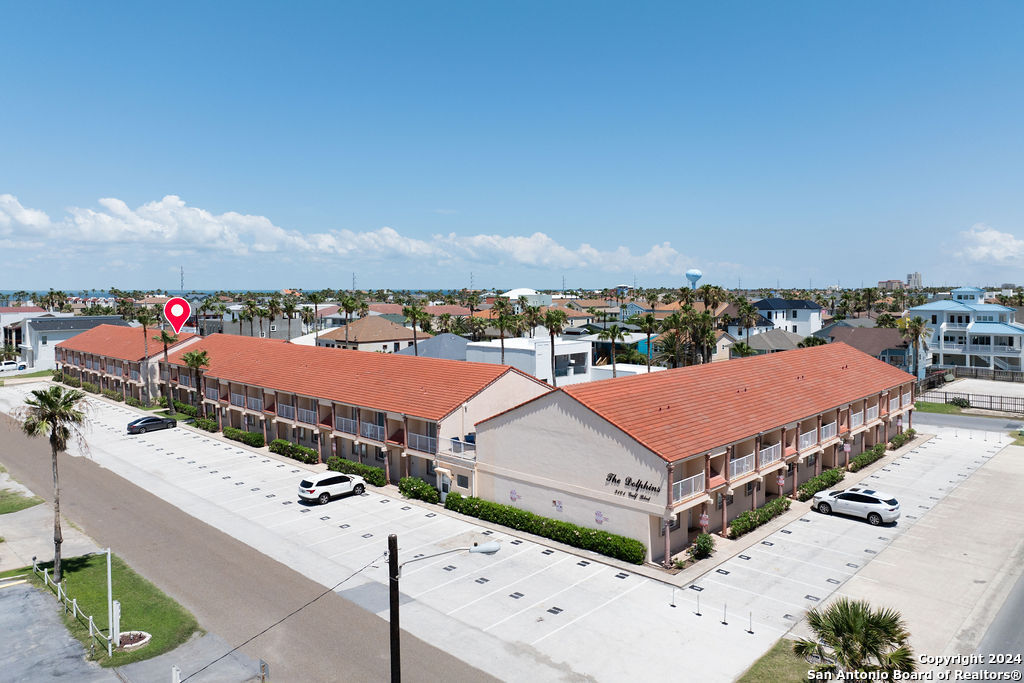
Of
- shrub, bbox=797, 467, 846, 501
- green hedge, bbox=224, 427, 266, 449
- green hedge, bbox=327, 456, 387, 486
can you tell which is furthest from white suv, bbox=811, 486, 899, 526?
green hedge, bbox=224, 427, 266, 449

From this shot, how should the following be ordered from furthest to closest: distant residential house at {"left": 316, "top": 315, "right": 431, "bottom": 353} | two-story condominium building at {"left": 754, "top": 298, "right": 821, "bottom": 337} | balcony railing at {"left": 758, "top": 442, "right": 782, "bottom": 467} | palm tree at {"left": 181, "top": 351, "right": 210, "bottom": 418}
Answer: two-story condominium building at {"left": 754, "top": 298, "right": 821, "bottom": 337}
distant residential house at {"left": 316, "top": 315, "right": 431, "bottom": 353}
palm tree at {"left": 181, "top": 351, "right": 210, "bottom": 418}
balcony railing at {"left": 758, "top": 442, "right": 782, "bottom": 467}

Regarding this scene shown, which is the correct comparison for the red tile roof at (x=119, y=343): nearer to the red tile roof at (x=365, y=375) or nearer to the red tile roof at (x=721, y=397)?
the red tile roof at (x=365, y=375)

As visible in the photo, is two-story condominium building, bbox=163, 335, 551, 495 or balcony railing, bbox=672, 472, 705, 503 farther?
two-story condominium building, bbox=163, 335, 551, 495

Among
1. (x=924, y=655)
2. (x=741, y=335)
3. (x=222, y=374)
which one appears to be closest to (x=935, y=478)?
(x=924, y=655)

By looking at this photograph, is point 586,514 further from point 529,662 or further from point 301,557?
point 301,557

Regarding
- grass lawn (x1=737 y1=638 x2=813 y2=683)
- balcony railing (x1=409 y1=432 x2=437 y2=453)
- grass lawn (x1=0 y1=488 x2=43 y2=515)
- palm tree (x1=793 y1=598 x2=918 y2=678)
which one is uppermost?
palm tree (x1=793 y1=598 x2=918 y2=678)

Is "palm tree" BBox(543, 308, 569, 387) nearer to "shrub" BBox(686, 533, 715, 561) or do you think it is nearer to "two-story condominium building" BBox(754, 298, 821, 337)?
"shrub" BBox(686, 533, 715, 561)

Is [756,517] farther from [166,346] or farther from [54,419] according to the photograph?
[166,346]
